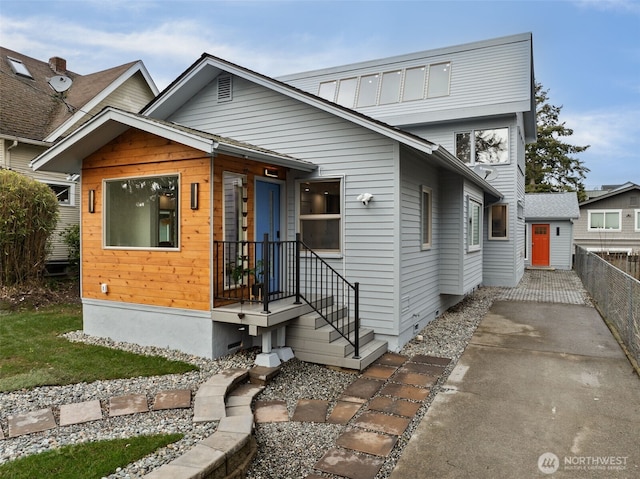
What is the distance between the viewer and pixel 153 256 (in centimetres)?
642

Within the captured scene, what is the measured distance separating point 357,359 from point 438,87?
10.7 meters

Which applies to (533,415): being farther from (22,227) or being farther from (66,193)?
(66,193)

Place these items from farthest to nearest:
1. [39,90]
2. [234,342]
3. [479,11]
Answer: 1. [39,90]
2. [479,11]
3. [234,342]

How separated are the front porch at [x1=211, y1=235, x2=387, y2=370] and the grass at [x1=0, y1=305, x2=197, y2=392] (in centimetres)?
104

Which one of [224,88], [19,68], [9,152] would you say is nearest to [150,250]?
[224,88]

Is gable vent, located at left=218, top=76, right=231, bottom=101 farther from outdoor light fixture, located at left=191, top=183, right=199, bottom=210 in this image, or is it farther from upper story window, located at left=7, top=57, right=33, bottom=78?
upper story window, located at left=7, top=57, right=33, bottom=78

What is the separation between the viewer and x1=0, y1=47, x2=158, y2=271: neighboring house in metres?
13.0

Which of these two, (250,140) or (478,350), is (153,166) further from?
(478,350)

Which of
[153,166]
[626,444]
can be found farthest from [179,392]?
[626,444]

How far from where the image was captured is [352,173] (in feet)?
23.1

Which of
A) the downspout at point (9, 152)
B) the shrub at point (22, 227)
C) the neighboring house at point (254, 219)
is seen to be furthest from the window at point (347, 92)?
the downspout at point (9, 152)

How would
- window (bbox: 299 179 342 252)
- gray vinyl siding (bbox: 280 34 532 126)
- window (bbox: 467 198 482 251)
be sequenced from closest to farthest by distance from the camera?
window (bbox: 299 179 342 252)
window (bbox: 467 198 482 251)
gray vinyl siding (bbox: 280 34 532 126)

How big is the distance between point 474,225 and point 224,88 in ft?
22.2

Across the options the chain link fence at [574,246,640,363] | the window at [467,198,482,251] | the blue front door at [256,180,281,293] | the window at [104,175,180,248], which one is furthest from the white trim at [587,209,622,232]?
the window at [104,175,180,248]
